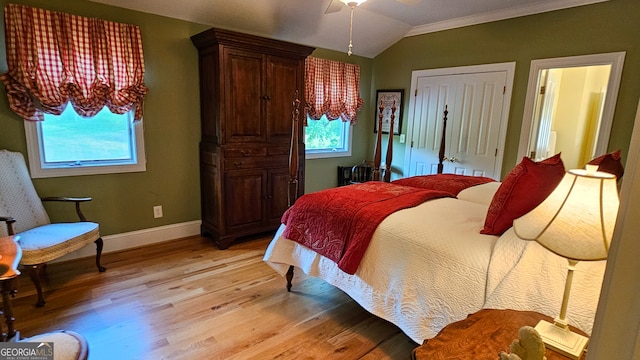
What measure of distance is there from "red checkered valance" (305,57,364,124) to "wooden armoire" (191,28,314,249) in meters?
0.66

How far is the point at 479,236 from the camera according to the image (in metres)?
1.65

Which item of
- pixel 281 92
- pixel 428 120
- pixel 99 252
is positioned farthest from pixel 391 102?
pixel 99 252

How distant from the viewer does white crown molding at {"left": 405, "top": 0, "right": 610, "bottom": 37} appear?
3.20 metres

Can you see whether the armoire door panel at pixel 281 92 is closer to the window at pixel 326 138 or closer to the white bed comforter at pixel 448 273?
the window at pixel 326 138

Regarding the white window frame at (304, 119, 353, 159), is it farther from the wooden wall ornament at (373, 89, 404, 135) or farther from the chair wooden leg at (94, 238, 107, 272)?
the chair wooden leg at (94, 238, 107, 272)

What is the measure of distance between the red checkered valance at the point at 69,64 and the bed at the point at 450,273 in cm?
237

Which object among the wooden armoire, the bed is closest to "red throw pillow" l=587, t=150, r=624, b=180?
the bed

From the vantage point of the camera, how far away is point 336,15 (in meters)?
3.80

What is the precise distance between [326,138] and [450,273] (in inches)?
136

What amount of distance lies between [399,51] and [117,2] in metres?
3.42

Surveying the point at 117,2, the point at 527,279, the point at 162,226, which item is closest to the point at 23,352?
the point at 527,279

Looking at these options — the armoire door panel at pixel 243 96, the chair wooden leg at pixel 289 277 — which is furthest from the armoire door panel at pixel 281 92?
the chair wooden leg at pixel 289 277

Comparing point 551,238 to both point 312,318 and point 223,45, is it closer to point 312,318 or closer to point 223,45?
point 312,318
